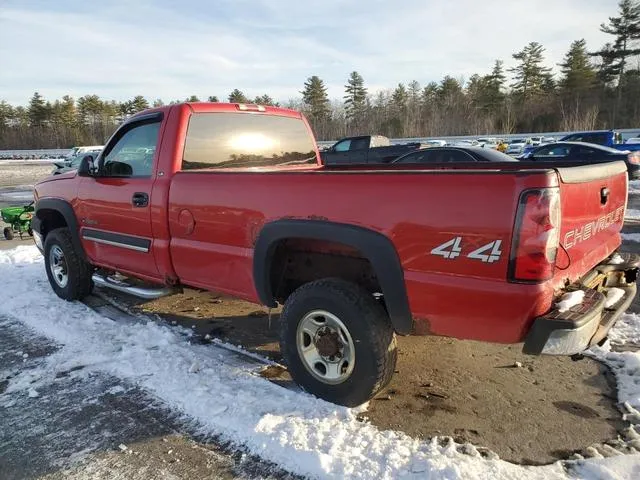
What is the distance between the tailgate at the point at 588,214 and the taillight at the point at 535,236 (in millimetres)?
190

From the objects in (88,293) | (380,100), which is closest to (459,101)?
(380,100)

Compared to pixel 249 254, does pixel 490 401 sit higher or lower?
lower

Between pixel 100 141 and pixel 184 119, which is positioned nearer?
pixel 184 119

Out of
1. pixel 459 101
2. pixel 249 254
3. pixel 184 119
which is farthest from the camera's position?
pixel 459 101

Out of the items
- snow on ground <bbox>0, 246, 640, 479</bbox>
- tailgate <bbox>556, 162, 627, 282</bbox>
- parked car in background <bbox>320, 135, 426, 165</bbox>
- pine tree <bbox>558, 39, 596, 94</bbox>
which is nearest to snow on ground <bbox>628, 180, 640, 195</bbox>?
parked car in background <bbox>320, 135, 426, 165</bbox>

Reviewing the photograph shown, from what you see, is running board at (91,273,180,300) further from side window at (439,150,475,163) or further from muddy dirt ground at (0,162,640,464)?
side window at (439,150,475,163)

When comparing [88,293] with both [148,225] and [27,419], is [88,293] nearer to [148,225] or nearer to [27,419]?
[148,225]

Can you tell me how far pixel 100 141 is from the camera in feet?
254

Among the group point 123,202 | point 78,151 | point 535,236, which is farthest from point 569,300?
point 78,151

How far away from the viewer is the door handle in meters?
4.13

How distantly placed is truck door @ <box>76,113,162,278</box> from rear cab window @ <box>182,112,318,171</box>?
35cm

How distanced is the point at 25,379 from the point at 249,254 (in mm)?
1965

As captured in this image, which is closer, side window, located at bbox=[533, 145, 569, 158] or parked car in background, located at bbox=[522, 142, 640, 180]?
parked car in background, located at bbox=[522, 142, 640, 180]

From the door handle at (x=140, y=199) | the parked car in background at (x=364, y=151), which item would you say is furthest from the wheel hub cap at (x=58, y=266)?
the parked car in background at (x=364, y=151)
